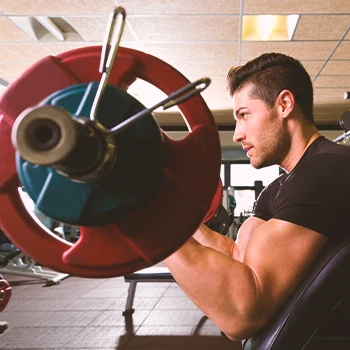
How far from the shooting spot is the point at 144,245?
32 cm

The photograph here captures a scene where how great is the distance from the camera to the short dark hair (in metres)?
0.86

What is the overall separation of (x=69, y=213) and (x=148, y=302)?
2957 mm

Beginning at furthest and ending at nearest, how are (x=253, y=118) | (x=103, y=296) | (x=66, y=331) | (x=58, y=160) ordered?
(x=103, y=296)
(x=66, y=331)
(x=253, y=118)
(x=58, y=160)

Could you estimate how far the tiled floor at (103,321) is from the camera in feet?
7.29

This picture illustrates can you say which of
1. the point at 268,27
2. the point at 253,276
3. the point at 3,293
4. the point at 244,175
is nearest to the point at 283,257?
the point at 253,276

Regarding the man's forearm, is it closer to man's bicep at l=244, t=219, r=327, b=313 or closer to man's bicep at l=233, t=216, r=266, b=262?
man's bicep at l=244, t=219, r=327, b=313

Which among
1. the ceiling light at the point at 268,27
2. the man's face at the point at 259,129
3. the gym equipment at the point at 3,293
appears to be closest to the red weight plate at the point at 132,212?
the man's face at the point at 259,129

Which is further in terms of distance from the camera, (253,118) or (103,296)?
(103,296)

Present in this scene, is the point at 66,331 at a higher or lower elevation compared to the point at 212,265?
lower

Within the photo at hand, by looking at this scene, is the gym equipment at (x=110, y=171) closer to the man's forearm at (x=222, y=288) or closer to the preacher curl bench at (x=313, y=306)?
the man's forearm at (x=222, y=288)

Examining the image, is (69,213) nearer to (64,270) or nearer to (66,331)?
(64,270)

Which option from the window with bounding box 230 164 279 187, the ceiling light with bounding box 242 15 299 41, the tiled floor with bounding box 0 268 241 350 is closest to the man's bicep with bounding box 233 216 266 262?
the tiled floor with bounding box 0 268 241 350

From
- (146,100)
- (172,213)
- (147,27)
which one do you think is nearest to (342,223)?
(172,213)

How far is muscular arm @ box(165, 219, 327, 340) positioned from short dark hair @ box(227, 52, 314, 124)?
285mm
